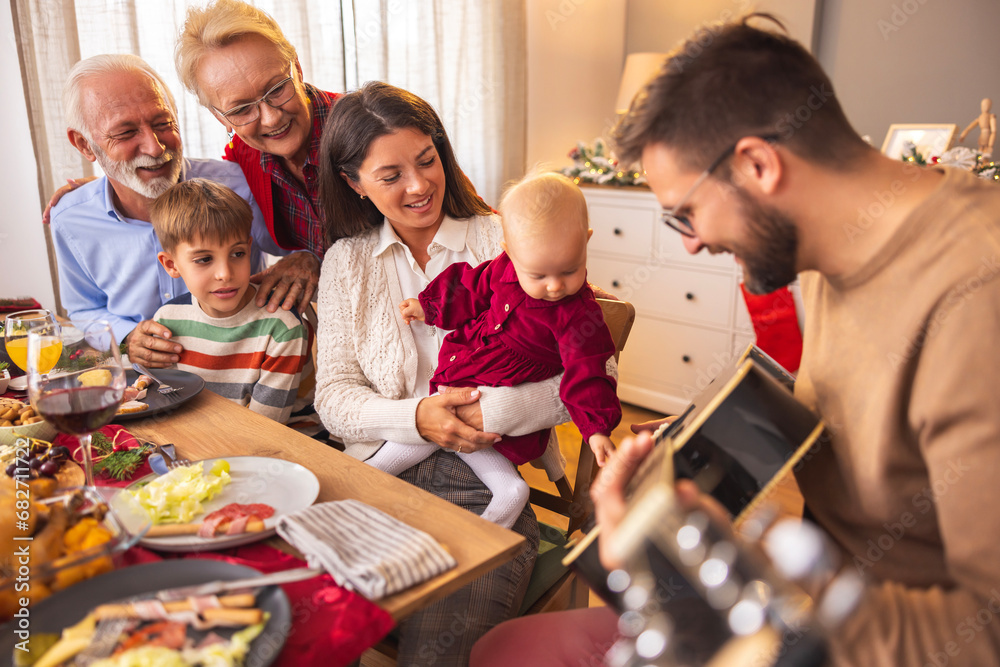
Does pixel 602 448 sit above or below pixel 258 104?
below

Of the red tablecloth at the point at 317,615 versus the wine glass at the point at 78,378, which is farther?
the wine glass at the point at 78,378

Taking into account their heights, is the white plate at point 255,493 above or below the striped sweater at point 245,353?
above

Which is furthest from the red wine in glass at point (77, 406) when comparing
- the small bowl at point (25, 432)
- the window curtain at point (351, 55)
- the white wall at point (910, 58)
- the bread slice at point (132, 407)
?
the white wall at point (910, 58)

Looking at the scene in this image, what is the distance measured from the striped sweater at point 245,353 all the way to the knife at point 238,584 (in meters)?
1.10

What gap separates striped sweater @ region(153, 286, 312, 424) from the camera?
1.90 m

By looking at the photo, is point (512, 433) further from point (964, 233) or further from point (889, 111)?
point (889, 111)

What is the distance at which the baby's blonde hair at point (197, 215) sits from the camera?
73.1 inches

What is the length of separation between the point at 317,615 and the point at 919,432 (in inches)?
31.1

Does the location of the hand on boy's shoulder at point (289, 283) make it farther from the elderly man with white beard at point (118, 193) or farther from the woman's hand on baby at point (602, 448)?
the woman's hand on baby at point (602, 448)

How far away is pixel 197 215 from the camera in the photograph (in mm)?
1857

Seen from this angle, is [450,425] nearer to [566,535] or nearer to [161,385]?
[566,535]

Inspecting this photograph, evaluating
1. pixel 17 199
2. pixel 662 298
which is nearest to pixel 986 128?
pixel 662 298

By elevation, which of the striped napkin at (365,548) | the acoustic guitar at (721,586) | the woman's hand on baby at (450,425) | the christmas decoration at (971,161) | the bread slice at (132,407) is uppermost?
the christmas decoration at (971,161)

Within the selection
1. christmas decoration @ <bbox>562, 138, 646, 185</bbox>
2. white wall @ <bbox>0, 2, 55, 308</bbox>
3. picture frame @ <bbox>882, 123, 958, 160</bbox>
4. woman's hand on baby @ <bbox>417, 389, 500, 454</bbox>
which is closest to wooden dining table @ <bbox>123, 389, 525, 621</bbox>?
woman's hand on baby @ <bbox>417, 389, 500, 454</bbox>
